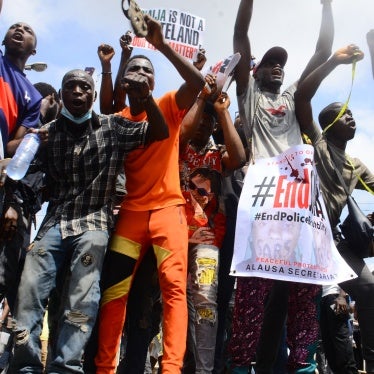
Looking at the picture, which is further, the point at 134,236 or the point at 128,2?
the point at 134,236

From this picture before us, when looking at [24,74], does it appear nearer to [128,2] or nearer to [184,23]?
[128,2]

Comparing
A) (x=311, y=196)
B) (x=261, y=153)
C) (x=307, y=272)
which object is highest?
(x=261, y=153)

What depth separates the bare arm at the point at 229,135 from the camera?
3.98 m

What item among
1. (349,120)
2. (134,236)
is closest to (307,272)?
(134,236)

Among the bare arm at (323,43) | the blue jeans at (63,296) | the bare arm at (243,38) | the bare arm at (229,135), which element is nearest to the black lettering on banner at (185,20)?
the bare arm at (243,38)

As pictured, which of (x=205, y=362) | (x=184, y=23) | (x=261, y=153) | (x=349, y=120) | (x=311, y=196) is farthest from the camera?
(x=184, y=23)

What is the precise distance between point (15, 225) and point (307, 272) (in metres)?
2.04

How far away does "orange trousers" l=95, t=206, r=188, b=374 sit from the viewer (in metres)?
3.21

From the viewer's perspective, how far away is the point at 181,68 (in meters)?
3.44

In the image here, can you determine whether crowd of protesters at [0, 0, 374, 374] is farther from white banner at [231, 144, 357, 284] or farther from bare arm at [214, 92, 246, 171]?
white banner at [231, 144, 357, 284]

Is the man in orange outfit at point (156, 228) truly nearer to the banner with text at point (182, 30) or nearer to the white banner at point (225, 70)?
the white banner at point (225, 70)

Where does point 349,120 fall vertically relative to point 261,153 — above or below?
above

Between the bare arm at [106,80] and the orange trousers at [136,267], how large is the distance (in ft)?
3.56

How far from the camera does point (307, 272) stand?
11.8 feet
